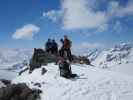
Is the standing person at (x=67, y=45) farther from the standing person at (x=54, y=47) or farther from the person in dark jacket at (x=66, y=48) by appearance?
the standing person at (x=54, y=47)

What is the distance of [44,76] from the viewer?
26.2 metres

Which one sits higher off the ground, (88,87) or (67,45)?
(67,45)

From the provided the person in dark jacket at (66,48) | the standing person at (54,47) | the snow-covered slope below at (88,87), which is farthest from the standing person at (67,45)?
the standing person at (54,47)

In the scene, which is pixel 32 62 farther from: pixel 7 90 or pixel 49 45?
pixel 7 90

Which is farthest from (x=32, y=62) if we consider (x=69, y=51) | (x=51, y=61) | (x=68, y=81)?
(x=68, y=81)

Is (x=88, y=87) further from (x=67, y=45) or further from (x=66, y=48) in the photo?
(x=66, y=48)

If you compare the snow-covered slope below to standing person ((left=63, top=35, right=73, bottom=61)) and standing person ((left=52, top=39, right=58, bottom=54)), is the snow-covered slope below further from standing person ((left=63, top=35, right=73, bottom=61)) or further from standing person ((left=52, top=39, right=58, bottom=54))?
standing person ((left=52, top=39, right=58, bottom=54))

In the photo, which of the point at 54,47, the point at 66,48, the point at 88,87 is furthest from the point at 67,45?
the point at 88,87

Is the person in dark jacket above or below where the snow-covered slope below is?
above

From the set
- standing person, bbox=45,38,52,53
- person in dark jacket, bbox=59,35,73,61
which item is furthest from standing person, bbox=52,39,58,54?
person in dark jacket, bbox=59,35,73,61

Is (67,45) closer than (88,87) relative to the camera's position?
No

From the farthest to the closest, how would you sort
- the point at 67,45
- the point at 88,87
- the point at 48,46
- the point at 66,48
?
the point at 48,46 < the point at 66,48 < the point at 67,45 < the point at 88,87

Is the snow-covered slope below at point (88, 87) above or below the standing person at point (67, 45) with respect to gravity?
below

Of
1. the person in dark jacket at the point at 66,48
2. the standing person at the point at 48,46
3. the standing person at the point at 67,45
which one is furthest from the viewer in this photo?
the standing person at the point at 48,46
